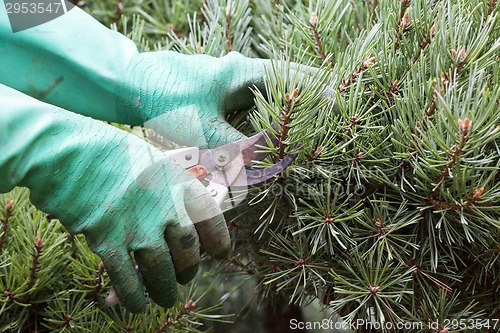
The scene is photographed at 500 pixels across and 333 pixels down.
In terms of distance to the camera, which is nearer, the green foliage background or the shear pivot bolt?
the green foliage background

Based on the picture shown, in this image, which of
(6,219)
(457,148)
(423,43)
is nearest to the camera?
(457,148)

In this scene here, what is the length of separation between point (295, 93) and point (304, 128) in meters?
0.04

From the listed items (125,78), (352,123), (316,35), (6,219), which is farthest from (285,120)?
(6,219)

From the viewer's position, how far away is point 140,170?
0.60 meters

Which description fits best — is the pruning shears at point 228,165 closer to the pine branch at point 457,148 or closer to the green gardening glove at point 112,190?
the green gardening glove at point 112,190

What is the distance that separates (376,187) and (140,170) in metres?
0.27

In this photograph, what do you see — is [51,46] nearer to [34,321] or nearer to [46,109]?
[46,109]

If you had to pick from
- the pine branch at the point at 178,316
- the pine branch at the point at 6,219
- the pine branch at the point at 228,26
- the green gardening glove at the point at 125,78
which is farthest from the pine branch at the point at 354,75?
the pine branch at the point at 6,219

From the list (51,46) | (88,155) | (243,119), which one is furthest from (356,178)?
(51,46)

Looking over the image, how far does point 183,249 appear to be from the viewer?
617 millimetres

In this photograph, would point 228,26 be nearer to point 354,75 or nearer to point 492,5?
point 354,75

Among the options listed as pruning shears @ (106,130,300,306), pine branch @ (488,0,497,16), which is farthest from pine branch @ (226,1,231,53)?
pine branch @ (488,0,497,16)

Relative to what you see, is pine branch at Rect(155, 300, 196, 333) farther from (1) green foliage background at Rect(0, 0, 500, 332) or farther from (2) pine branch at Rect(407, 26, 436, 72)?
(2) pine branch at Rect(407, 26, 436, 72)

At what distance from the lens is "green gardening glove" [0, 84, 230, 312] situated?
0.57m
